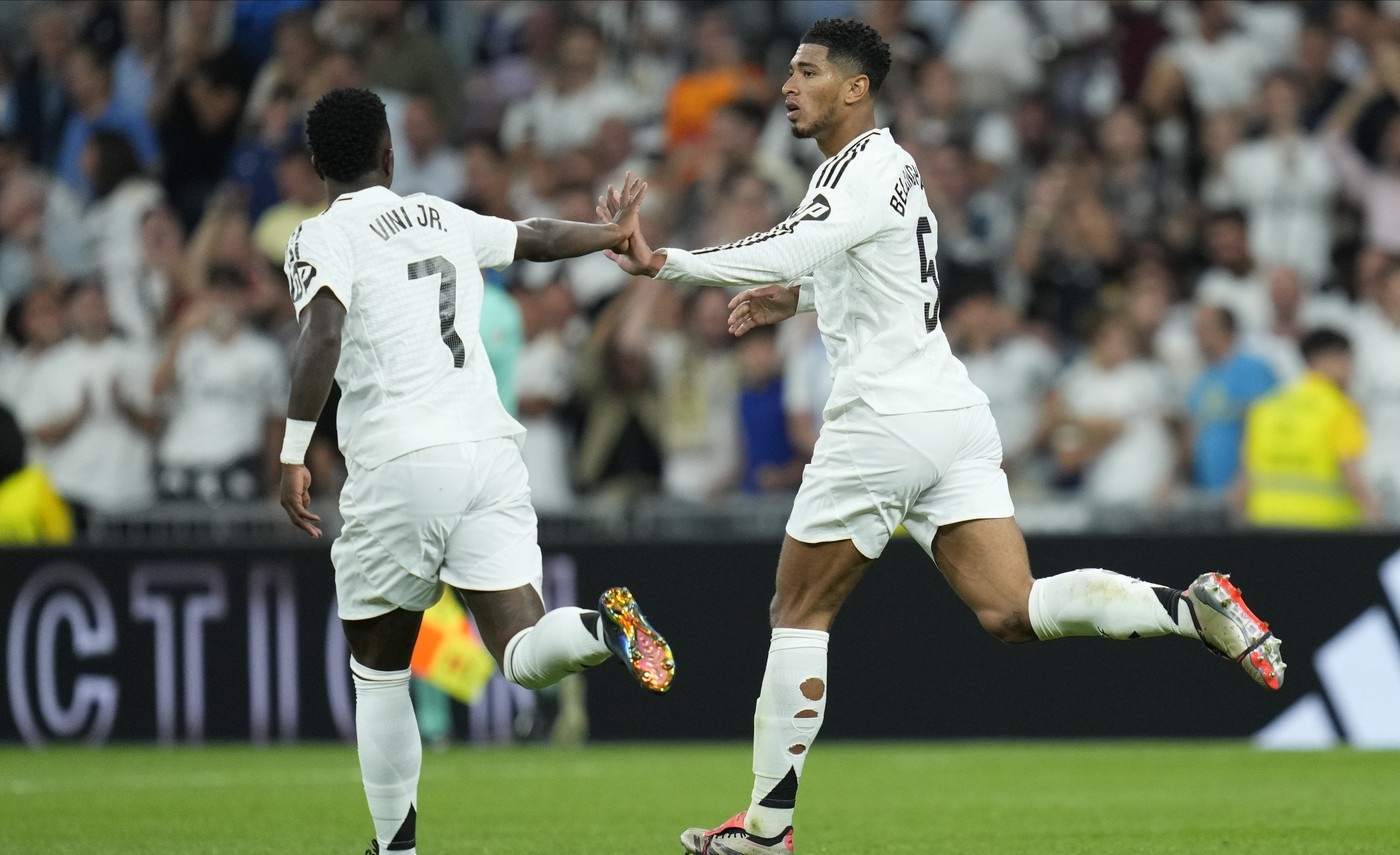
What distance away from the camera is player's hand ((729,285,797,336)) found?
22.5 ft

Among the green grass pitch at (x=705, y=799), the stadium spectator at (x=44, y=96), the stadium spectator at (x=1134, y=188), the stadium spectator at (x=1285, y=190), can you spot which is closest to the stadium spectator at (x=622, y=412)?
the green grass pitch at (x=705, y=799)

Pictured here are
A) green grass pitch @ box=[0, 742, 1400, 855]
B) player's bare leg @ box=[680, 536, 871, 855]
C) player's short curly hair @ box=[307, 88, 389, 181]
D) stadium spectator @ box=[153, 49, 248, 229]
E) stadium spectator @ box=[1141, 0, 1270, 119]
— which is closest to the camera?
player's short curly hair @ box=[307, 88, 389, 181]

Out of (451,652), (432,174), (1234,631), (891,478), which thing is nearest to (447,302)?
(891,478)

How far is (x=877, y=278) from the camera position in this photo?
258 inches

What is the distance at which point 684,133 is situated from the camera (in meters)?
15.1

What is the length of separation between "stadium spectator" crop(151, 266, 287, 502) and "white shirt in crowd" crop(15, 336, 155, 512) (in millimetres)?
409

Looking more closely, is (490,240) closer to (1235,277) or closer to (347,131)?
(347,131)

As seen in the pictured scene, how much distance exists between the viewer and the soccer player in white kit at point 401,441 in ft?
19.8

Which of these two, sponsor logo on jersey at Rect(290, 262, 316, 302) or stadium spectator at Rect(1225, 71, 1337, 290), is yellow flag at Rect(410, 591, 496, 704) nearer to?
sponsor logo on jersey at Rect(290, 262, 316, 302)

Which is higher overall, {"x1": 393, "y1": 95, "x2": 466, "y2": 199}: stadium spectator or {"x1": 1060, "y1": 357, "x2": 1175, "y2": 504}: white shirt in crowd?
{"x1": 393, "y1": 95, "x2": 466, "y2": 199}: stadium spectator

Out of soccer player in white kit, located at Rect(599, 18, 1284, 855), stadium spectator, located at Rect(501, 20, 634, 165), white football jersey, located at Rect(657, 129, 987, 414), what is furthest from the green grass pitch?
stadium spectator, located at Rect(501, 20, 634, 165)

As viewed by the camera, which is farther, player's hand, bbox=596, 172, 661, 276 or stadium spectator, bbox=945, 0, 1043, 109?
stadium spectator, bbox=945, 0, 1043, 109

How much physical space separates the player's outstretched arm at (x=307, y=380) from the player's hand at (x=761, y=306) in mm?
1397

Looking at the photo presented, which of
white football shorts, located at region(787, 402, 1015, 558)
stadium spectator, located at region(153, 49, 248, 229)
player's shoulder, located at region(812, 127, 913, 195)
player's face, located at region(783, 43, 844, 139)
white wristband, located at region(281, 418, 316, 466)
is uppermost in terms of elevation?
stadium spectator, located at region(153, 49, 248, 229)
